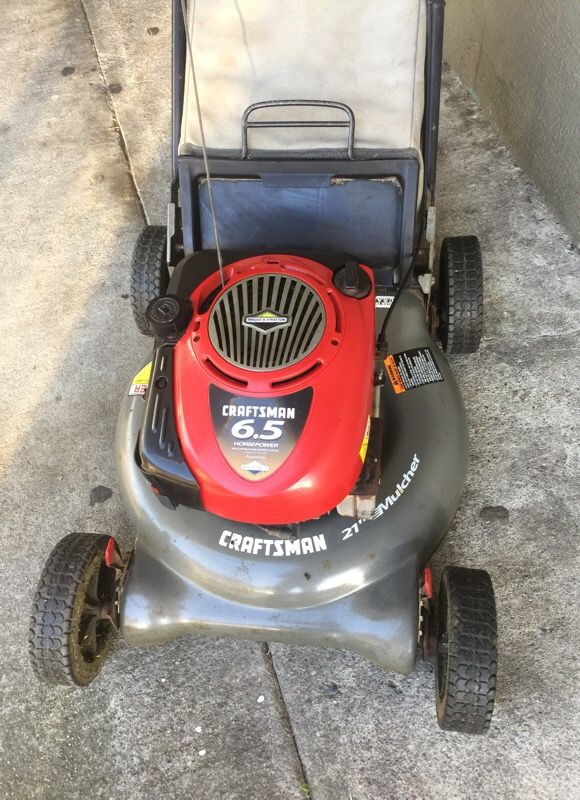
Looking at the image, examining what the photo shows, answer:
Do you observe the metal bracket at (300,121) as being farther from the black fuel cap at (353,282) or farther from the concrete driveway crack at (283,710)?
the concrete driveway crack at (283,710)

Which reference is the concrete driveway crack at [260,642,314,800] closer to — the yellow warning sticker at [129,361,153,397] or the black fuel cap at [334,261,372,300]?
the yellow warning sticker at [129,361,153,397]

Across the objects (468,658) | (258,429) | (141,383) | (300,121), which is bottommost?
(468,658)

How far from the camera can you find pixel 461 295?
203cm

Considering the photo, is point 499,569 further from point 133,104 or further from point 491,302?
point 133,104

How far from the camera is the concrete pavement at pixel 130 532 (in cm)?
171

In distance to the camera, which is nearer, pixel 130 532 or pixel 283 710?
pixel 283 710

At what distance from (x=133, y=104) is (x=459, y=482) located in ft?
6.97

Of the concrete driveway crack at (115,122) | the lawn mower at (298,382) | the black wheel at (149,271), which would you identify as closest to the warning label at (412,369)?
the lawn mower at (298,382)

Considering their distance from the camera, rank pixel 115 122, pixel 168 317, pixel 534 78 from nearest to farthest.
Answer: pixel 168 317 < pixel 534 78 < pixel 115 122

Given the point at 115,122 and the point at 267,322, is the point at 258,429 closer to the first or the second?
the point at 267,322

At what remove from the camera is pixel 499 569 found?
1933mm

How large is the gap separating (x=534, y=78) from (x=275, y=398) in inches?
67.3

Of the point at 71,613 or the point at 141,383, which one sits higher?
the point at 141,383

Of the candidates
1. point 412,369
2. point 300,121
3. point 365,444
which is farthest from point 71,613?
point 300,121
